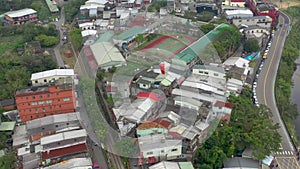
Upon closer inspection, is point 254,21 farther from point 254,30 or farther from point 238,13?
point 238,13

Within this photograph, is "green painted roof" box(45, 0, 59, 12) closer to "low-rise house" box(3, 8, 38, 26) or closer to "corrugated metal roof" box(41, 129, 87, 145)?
"low-rise house" box(3, 8, 38, 26)

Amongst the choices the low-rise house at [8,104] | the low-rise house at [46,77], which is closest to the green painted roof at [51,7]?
the low-rise house at [46,77]

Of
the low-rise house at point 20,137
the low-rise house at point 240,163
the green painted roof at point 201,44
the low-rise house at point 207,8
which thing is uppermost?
the low-rise house at point 207,8

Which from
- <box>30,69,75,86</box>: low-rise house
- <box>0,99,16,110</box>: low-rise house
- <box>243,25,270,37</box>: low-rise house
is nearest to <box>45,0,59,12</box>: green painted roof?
<box>30,69,75,86</box>: low-rise house

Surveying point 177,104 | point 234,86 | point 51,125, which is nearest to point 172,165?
point 177,104

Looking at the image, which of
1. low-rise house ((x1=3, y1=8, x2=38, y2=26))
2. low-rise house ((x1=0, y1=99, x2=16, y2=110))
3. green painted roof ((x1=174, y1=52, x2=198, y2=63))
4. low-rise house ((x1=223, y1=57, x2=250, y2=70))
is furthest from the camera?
low-rise house ((x1=3, y1=8, x2=38, y2=26))

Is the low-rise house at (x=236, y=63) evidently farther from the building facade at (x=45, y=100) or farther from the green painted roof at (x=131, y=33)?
the building facade at (x=45, y=100)

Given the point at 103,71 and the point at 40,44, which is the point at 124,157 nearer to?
the point at 103,71
